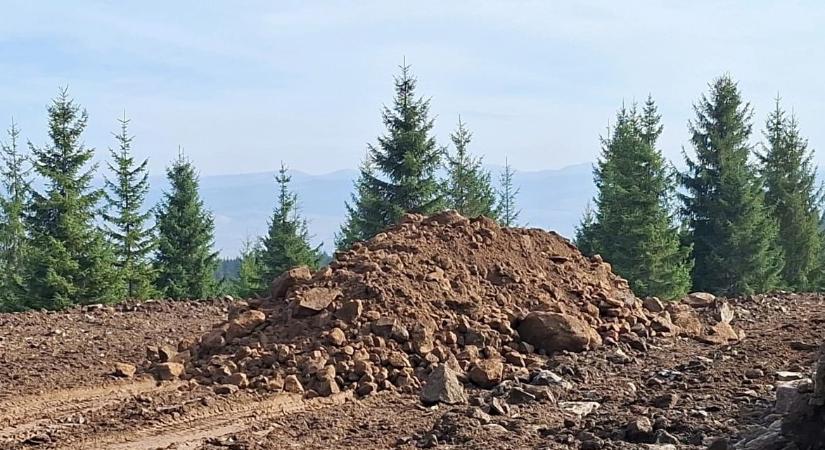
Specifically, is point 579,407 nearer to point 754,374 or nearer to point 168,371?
point 754,374

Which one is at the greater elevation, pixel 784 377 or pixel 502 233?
Answer: pixel 502 233

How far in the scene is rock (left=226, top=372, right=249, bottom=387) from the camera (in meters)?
9.88

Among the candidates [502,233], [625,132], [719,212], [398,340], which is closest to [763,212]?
[719,212]

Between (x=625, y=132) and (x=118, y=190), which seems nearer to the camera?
(x=118, y=190)

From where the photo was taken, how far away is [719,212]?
3250 cm

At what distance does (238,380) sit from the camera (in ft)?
32.7

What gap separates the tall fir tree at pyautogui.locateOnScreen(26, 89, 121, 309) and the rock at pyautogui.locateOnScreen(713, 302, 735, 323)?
17.9 meters

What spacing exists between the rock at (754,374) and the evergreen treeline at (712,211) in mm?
19559

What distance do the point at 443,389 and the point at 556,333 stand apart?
7.66 feet

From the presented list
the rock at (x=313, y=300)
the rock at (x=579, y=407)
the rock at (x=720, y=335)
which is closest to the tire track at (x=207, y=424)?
the rock at (x=313, y=300)

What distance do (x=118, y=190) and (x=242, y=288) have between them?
257 inches

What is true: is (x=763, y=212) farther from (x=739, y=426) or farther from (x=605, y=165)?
(x=739, y=426)

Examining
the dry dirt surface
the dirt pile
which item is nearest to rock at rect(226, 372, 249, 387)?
the dirt pile

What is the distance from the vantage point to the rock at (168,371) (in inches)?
410
